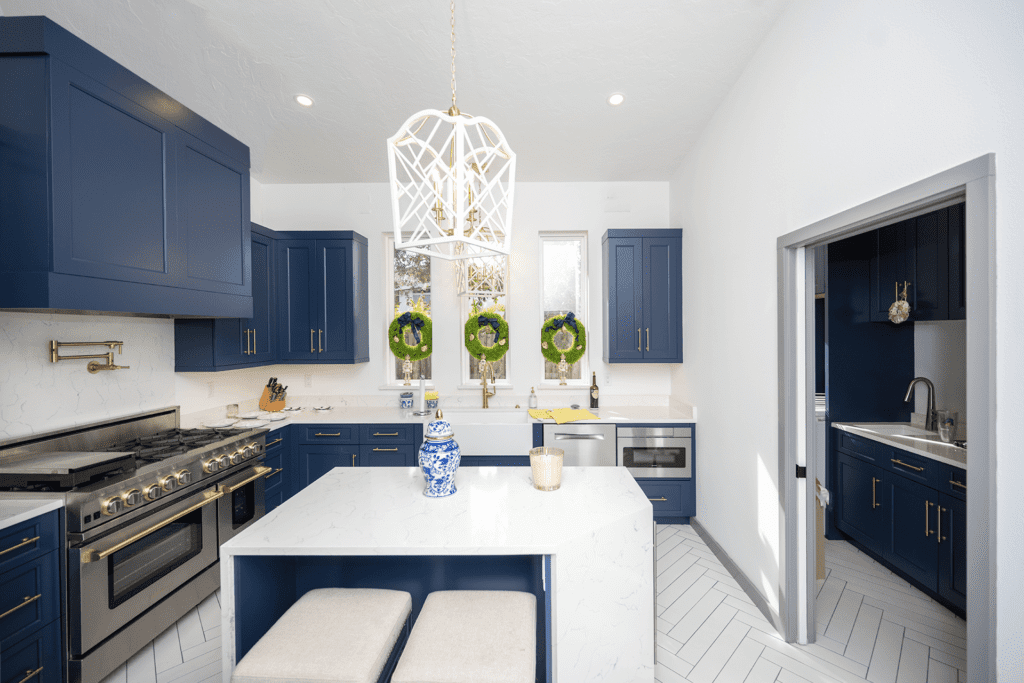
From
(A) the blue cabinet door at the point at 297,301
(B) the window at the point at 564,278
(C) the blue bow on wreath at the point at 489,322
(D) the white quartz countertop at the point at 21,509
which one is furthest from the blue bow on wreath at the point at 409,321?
(D) the white quartz countertop at the point at 21,509

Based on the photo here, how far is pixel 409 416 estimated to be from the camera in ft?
12.2

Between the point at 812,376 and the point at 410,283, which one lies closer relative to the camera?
the point at 812,376

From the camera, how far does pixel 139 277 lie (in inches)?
80.4

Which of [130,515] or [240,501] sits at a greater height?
[130,515]

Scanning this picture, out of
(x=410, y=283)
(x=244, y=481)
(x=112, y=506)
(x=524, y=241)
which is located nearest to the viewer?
(x=112, y=506)

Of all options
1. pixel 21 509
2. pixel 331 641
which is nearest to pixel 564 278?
pixel 331 641

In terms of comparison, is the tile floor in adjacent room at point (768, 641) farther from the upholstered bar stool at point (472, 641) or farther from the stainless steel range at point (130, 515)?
the upholstered bar stool at point (472, 641)

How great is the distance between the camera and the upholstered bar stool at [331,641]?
1144mm

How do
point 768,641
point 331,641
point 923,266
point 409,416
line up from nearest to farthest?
point 331,641 < point 768,641 < point 923,266 < point 409,416

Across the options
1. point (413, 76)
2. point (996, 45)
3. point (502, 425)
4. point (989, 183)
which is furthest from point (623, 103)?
point (502, 425)

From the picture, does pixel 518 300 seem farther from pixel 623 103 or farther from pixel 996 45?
pixel 996 45

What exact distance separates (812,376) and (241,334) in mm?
3858

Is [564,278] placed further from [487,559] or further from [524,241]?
[487,559]

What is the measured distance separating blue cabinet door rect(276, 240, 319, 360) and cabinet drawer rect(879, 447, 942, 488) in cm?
436
